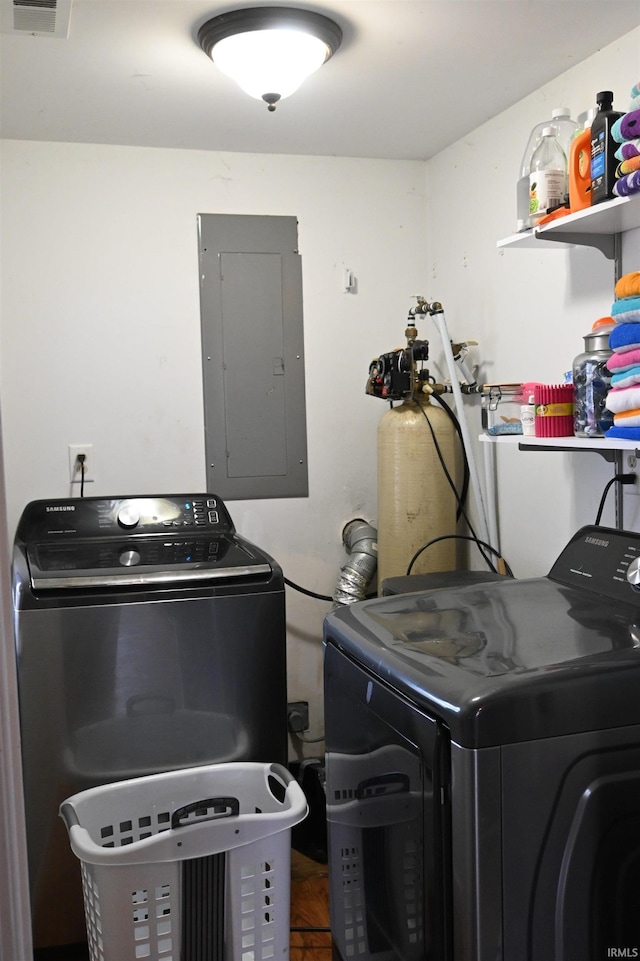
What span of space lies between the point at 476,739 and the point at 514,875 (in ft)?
0.71

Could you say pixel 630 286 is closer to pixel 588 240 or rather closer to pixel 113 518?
pixel 588 240

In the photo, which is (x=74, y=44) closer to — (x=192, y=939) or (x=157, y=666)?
(x=157, y=666)

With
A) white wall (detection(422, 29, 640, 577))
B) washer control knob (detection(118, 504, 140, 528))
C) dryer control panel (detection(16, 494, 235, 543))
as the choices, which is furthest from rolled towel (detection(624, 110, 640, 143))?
washer control knob (detection(118, 504, 140, 528))

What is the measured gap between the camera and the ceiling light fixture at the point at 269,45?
186cm

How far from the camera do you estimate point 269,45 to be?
1942mm

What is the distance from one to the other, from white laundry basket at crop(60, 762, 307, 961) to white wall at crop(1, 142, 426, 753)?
1.15 m

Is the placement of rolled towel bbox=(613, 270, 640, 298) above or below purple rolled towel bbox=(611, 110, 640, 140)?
below

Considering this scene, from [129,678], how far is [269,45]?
5.07 ft

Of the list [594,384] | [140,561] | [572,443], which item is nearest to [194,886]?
[140,561]

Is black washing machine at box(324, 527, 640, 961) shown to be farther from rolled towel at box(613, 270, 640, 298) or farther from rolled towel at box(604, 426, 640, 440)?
rolled towel at box(613, 270, 640, 298)

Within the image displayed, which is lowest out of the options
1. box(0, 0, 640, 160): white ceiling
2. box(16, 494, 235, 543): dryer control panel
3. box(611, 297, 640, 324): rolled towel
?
box(16, 494, 235, 543): dryer control panel

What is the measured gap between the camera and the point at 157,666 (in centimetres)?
211

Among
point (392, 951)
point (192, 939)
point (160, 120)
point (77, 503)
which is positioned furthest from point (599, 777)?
point (160, 120)

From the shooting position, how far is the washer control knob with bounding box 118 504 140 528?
2.57m
